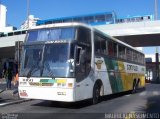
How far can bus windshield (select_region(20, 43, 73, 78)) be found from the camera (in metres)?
12.1

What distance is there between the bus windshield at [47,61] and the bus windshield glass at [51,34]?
37 cm

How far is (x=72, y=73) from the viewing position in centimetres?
1205

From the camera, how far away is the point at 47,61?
12391mm

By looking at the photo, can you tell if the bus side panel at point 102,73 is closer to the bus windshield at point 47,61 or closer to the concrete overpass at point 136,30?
the bus windshield at point 47,61

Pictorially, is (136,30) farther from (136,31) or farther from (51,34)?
(51,34)

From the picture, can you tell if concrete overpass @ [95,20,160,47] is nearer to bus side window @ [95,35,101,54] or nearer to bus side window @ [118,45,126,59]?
bus side window @ [118,45,126,59]

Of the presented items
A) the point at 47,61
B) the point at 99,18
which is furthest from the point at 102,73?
the point at 99,18

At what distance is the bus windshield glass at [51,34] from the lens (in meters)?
12.7

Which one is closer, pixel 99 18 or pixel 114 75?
pixel 114 75

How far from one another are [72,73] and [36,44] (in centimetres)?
190

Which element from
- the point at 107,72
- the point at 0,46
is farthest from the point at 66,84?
the point at 0,46

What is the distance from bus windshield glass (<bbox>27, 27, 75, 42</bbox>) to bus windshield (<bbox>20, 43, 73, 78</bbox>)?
37 centimetres

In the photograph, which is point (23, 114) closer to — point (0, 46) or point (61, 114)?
point (61, 114)

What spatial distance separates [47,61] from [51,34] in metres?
1.21
